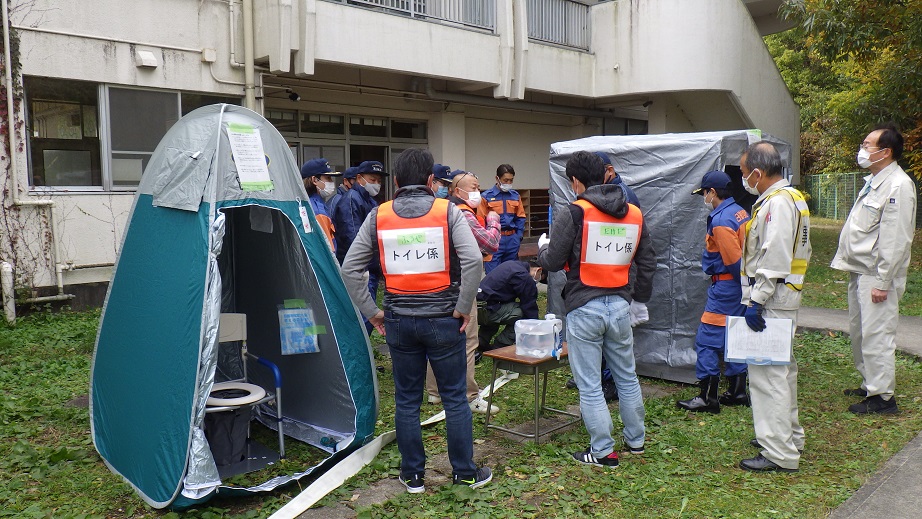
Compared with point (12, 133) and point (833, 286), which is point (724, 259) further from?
point (12, 133)

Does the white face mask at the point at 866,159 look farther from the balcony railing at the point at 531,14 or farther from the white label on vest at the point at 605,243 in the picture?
the balcony railing at the point at 531,14

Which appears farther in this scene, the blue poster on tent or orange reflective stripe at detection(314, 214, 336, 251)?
orange reflective stripe at detection(314, 214, 336, 251)

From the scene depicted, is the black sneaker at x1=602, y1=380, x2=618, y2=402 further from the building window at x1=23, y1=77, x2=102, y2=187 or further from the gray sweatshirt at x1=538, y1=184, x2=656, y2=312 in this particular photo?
the building window at x1=23, y1=77, x2=102, y2=187

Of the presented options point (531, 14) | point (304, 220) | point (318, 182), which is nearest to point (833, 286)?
point (531, 14)

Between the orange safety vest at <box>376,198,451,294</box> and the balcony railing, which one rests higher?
the balcony railing

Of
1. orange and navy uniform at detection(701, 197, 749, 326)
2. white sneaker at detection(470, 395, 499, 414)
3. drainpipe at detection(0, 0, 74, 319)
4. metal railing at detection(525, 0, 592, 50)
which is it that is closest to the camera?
orange and navy uniform at detection(701, 197, 749, 326)

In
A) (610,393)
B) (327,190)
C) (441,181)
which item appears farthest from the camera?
(441,181)

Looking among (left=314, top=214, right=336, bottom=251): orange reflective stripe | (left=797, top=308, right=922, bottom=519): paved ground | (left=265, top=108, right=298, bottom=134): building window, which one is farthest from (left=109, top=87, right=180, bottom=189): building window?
(left=797, top=308, right=922, bottom=519): paved ground

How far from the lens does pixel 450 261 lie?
406 centimetres

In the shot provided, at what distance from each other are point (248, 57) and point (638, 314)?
22.9 feet

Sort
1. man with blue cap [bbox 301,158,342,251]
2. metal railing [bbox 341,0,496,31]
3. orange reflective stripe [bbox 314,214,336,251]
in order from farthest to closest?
metal railing [bbox 341,0,496,31], man with blue cap [bbox 301,158,342,251], orange reflective stripe [bbox 314,214,336,251]

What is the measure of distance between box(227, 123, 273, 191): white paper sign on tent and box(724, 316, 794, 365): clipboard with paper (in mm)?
2943

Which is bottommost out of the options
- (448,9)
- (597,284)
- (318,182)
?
(597,284)

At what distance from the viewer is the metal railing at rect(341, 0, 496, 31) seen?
38.7 feet
